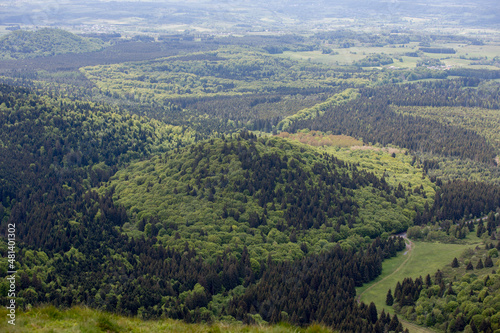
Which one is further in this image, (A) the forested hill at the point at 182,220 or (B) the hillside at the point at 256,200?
(B) the hillside at the point at 256,200

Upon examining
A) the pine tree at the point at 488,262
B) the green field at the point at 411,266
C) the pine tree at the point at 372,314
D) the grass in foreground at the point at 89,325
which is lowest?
the green field at the point at 411,266

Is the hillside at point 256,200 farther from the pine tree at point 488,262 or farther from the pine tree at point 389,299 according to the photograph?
the pine tree at point 488,262

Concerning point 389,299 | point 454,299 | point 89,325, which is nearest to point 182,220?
point 389,299

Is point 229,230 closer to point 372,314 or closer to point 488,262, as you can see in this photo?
point 372,314

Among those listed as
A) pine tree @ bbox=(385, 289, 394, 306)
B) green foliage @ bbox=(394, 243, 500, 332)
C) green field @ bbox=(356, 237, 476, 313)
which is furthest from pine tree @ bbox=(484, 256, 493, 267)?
pine tree @ bbox=(385, 289, 394, 306)

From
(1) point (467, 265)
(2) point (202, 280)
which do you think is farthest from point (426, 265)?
(2) point (202, 280)

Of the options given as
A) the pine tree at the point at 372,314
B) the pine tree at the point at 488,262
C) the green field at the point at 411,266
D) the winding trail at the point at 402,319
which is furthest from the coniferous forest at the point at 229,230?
the green field at the point at 411,266

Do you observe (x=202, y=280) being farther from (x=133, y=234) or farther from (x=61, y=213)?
(x=61, y=213)

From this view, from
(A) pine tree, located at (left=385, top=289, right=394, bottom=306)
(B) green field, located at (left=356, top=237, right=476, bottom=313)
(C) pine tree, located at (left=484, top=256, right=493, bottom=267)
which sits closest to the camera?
(A) pine tree, located at (left=385, top=289, right=394, bottom=306)

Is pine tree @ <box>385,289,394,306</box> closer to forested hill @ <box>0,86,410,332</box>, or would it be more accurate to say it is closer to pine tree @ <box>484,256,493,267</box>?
forested hill @ <box>0,86,410,332</box>

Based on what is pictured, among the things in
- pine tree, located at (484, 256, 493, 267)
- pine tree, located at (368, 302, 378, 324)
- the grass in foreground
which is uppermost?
the grass in foreground

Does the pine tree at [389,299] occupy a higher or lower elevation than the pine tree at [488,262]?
lower
